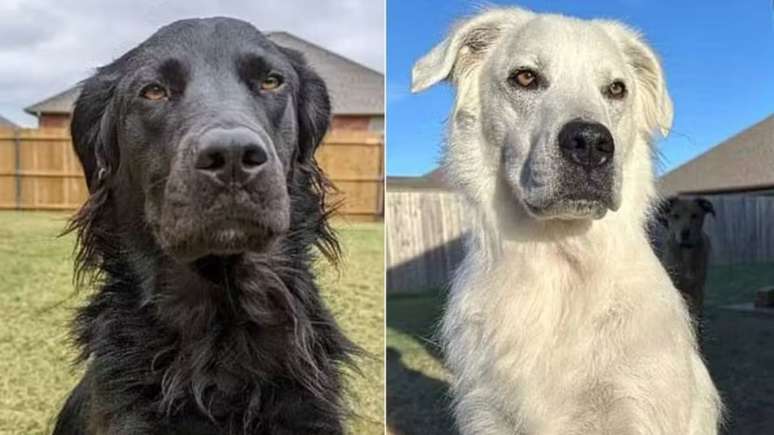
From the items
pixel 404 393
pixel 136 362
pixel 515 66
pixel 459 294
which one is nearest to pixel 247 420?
pixel 136 362

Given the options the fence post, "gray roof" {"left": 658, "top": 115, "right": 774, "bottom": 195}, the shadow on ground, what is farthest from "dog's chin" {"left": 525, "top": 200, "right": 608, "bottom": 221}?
the fence post

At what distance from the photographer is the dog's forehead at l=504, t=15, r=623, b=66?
1903 millimetres

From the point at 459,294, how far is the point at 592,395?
1.48ft

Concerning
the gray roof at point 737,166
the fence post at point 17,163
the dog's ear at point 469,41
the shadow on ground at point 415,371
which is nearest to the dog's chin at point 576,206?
the dog's ear at point 469,41

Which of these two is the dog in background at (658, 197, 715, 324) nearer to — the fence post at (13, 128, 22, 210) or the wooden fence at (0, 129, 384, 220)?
the wooden fence at (0, 129, 384, 220)

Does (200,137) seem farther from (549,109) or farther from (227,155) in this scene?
(549,109)

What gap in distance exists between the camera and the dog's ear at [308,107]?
6.11ft

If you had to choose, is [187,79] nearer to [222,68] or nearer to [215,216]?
[222,68]

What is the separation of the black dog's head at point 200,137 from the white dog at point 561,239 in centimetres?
40

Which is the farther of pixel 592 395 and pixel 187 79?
pixel 592 395

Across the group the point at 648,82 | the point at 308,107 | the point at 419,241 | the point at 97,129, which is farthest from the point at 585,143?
the point at 419,241

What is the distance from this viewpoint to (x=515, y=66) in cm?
197

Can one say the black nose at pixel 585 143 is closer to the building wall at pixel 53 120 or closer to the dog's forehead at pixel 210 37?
the dog's forehead at pixel 210 37

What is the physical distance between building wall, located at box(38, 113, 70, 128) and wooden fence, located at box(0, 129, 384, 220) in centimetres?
2
